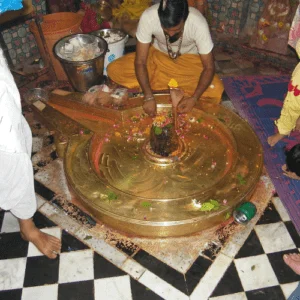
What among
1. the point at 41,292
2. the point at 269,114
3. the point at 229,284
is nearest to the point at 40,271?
the point at 41,292

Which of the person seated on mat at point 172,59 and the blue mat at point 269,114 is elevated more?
the person seated on mat at point 172,59

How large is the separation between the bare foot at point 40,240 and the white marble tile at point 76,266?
0.23 feet

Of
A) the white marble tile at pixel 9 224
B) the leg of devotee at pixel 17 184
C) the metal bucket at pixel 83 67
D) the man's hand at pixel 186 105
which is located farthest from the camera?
the metal bucket at pixel 83 67

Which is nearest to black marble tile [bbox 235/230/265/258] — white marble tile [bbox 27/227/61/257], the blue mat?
the blue mat

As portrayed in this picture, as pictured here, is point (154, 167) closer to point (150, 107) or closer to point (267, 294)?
point (150, 107)

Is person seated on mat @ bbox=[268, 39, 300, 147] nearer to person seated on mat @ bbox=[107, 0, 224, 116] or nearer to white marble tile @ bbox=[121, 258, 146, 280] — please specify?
person seated on mat @ bbox=[107, 0, 224, 116]

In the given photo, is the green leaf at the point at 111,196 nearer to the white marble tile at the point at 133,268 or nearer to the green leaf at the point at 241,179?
the white marble tile at the point at 133,268

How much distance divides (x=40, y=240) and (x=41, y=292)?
13.3 inches

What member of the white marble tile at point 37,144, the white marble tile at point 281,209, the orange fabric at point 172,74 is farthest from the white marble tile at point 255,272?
the white marble tile at point 37,144

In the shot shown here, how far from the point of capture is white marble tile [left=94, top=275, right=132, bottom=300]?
82.1 inches

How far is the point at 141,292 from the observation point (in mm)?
2096

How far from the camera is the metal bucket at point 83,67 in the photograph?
3570mm

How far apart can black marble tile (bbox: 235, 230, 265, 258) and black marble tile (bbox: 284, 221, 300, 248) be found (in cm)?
26

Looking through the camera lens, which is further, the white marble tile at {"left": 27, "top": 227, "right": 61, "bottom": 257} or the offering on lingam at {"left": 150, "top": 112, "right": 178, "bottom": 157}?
the offering on lingam at {"left": 150, "top": 112, "right": 178, "bottom": 157}
